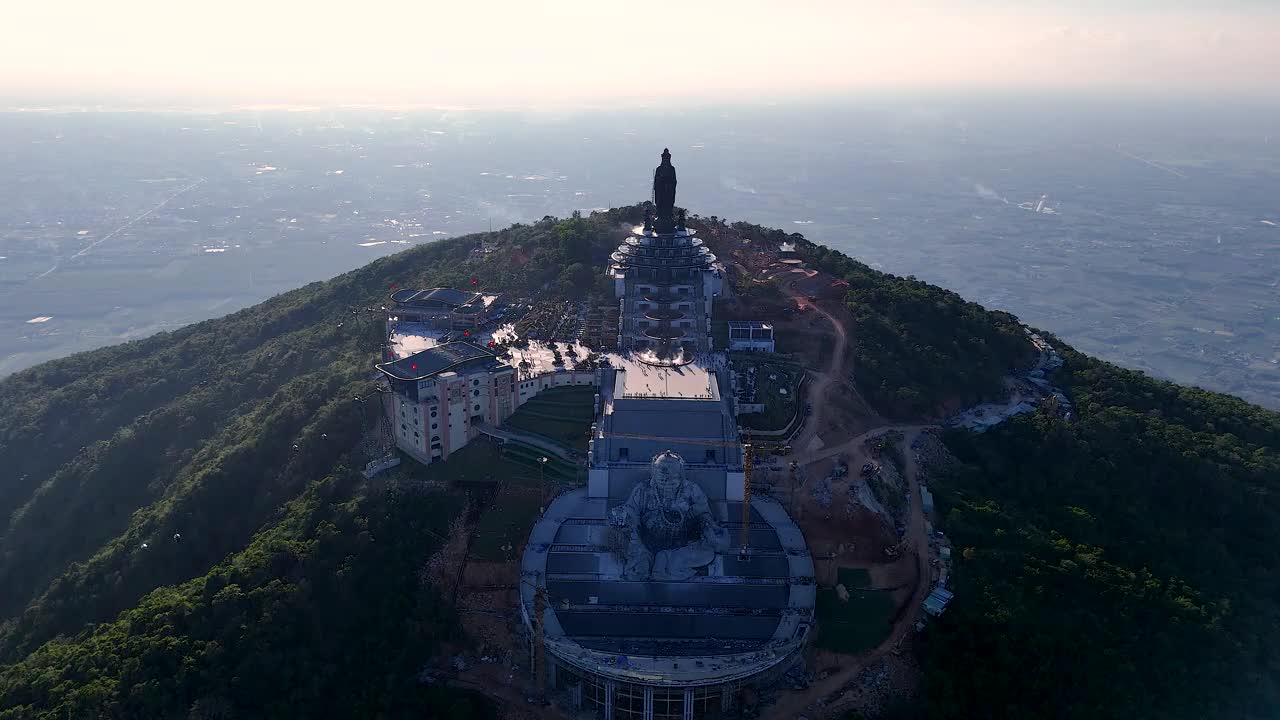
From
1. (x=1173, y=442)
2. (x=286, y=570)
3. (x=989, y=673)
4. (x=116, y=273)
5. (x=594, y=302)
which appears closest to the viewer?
(x=989, y=673)

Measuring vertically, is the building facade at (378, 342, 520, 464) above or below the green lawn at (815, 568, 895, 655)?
above

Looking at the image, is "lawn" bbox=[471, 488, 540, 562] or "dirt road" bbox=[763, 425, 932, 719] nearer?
"dirt road" bbox=[763, 425, 932, 719]

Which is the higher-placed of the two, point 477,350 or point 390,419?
point 477,350

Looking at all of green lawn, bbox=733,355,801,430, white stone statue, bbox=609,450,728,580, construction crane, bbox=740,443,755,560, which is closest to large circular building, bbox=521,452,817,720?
white stone statue, bbox=609,450,728,580

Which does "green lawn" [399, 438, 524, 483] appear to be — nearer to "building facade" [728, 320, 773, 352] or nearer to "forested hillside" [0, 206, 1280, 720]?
"forested hillside" [0, 206, 1280, 720]

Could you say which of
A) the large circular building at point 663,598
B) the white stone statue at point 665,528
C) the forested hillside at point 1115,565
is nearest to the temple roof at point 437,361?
the large circular building at point 663,598

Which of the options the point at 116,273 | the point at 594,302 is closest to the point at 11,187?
the point at 116,273

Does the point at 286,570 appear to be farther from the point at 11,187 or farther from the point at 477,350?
the point at 11,187
